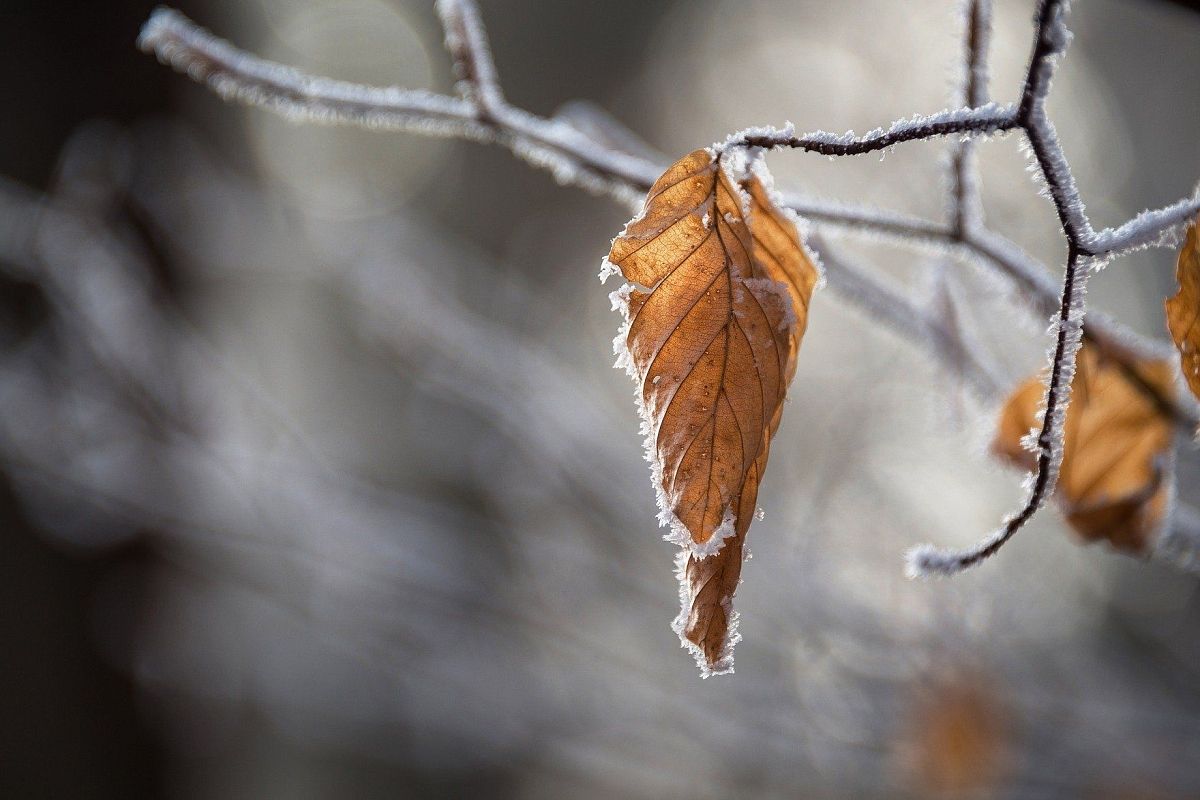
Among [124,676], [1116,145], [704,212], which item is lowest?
[704,212]

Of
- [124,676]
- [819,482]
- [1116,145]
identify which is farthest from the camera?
[1116,145]

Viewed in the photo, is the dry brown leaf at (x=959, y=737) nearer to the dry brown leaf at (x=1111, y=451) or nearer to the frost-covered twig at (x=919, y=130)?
the dry brown leaf at (x=1111, y=451)

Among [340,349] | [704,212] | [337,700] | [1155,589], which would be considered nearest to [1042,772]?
[1155,589]

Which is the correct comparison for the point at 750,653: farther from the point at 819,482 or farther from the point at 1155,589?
the point at 1155,589

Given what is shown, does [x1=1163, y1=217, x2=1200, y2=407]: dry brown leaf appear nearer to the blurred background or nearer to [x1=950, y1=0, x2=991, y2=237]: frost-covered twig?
[x1=950, y1=0, x2=991, y2=237]: frost-covered twig

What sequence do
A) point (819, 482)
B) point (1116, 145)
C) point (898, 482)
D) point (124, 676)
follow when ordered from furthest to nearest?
1. point (1116, 145)
2. point (124, 676)
3. point (898, 482)
4. point (819, 482)

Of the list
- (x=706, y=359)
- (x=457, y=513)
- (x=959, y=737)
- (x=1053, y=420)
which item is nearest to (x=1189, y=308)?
(x=1053, y=420)

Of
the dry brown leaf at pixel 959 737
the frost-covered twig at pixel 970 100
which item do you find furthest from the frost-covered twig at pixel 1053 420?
the dry brown leaf at pixel 959 737
